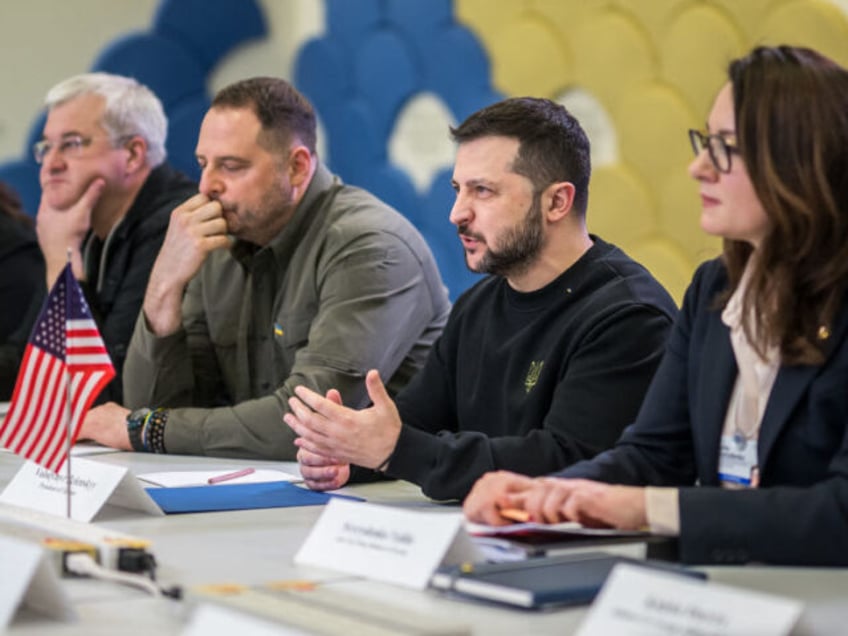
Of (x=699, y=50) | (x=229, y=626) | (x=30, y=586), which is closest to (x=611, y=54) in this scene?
(x=699, y=50)

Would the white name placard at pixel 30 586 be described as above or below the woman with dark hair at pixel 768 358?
below

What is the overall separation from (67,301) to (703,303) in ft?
2.85

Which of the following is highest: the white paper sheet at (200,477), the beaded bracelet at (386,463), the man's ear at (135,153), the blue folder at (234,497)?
the man's ear at (135,153)

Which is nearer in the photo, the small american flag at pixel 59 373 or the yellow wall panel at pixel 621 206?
→ the small american flag at pixel 59 373

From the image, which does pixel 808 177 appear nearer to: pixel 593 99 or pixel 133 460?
pixel 133 460

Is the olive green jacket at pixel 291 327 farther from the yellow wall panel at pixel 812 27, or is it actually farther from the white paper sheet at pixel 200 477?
the yellow wall panel at pixel 812 27

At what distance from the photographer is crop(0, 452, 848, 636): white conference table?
1.27 meters

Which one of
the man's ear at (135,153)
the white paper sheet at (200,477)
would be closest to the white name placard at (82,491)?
the white paper sheet at (200,477)

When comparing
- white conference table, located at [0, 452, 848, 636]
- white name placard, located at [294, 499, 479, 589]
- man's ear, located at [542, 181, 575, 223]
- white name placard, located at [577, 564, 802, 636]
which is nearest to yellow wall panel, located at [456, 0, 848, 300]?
A: man's ear, located at [542, 181, 575, 223]

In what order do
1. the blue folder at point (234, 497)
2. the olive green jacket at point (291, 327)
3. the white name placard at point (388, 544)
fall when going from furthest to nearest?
the olive green jacket at point (291, 327)
the blue folder at point (234, 497)
the white name placard at point (388, 544)

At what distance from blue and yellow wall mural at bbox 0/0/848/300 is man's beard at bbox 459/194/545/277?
709 millimetres

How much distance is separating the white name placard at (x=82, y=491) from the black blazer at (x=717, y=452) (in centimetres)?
60

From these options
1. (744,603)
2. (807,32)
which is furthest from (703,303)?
(807,32)

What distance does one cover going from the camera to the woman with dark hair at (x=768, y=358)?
1.50m
